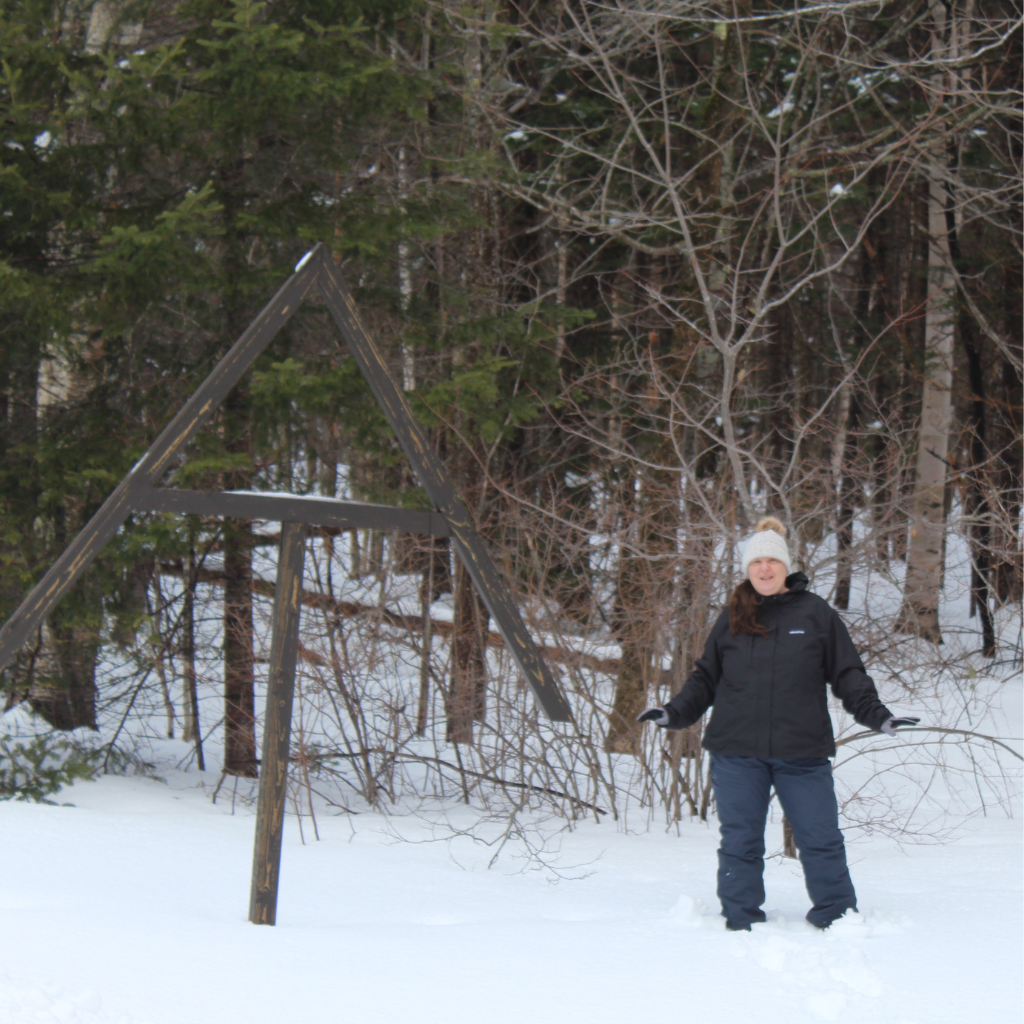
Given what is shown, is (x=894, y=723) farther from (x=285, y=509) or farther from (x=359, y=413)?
(x=359, y=413)

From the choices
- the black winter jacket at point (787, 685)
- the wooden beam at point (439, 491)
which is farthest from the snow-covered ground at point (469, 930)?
the wooden beam at point (439, 491)

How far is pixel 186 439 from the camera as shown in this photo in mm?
3439

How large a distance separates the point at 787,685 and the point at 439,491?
1.47m

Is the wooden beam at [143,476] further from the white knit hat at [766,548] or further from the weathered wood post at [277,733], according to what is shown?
the white knit hat at [766,548]

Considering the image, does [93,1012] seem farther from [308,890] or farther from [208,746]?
[208,746]

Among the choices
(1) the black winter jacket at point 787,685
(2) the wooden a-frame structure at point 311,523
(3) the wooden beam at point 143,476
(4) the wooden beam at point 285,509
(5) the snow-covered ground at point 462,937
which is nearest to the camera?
(5) the snow-covered ground at point 462,937

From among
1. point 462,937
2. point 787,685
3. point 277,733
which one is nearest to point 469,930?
point 462,937

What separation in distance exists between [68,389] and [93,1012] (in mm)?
7015

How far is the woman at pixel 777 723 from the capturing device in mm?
3896

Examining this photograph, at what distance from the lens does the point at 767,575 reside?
407cm

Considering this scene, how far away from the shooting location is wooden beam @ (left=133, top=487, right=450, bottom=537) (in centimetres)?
344

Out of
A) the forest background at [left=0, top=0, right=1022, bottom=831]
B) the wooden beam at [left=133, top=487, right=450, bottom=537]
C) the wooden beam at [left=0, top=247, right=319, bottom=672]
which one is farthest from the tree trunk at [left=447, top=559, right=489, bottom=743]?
the wooden beam at [left=0, top=247, right=319, bottom=672]

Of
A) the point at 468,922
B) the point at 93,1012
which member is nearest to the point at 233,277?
the point at 468,922

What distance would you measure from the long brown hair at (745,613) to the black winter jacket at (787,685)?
29 mm
